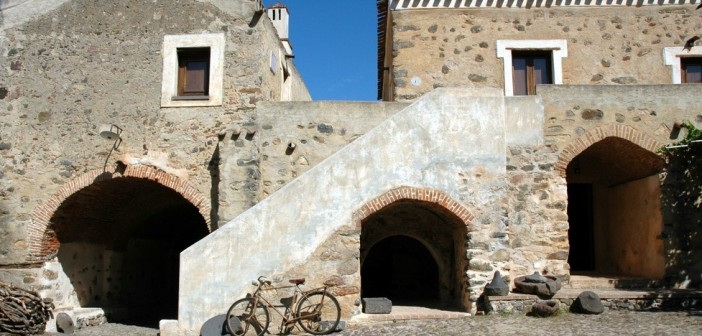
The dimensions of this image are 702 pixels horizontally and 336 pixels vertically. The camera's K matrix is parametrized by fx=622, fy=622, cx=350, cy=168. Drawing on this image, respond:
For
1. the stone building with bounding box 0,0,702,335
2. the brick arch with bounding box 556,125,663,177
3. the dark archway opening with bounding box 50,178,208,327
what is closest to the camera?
the stone building with bounding box 0,0,702,335

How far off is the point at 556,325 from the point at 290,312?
3620 millimetres

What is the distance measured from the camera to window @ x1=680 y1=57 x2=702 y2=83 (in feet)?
42.8

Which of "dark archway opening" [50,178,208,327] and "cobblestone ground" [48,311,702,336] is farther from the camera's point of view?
"dark archway opening" [50,178,208,327]

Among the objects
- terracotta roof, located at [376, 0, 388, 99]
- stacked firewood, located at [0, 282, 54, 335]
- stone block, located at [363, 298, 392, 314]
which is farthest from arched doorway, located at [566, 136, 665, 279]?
stacked firewood, located at [0, 282, 54, 335]

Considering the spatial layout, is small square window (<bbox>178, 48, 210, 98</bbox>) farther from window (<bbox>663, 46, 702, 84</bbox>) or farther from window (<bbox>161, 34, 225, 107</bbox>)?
window (<bbox>663, 46, 702, 84</bbox>)

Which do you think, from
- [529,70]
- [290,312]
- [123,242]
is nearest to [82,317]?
[123,242]

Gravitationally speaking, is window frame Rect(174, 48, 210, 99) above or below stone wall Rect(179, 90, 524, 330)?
above

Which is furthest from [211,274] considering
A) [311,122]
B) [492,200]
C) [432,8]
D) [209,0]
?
[432,8]

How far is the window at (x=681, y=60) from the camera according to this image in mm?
12867

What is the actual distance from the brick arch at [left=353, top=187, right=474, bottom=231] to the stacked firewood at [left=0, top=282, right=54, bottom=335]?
19.1 ft

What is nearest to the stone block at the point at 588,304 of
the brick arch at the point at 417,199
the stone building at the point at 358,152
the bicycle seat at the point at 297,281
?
the stone building at the point at 358,152

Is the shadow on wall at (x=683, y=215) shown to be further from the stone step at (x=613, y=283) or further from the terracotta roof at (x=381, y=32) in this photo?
the terracotta roof at (x=381, y=32)

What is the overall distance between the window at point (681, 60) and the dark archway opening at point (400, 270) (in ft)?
20.8

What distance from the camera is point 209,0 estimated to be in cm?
1136
